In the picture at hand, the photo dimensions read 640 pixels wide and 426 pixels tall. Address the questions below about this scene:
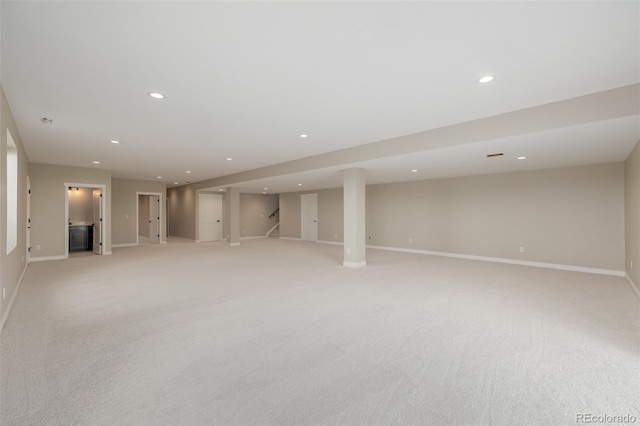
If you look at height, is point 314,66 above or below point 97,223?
above

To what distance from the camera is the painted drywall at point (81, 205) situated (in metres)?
9.59

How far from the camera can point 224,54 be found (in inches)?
89.2

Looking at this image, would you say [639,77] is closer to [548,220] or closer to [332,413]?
[332,413]

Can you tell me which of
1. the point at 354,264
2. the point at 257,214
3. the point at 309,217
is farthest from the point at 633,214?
the point at 257,214

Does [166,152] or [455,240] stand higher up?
[166,152]

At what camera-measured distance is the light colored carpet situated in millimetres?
1772

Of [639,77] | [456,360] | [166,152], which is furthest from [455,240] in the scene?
[166,152]

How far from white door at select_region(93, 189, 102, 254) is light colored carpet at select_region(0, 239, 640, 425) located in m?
4.03

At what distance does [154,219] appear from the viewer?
11.3 m

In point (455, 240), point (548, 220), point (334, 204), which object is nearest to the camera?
point (548, 220)

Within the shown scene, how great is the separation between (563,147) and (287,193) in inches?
391

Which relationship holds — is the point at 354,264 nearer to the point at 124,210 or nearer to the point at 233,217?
the point at 233,217

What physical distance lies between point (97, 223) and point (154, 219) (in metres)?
2.68

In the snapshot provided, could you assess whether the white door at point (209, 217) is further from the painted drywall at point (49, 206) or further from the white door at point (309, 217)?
the painted drywall at point (49, 206)
